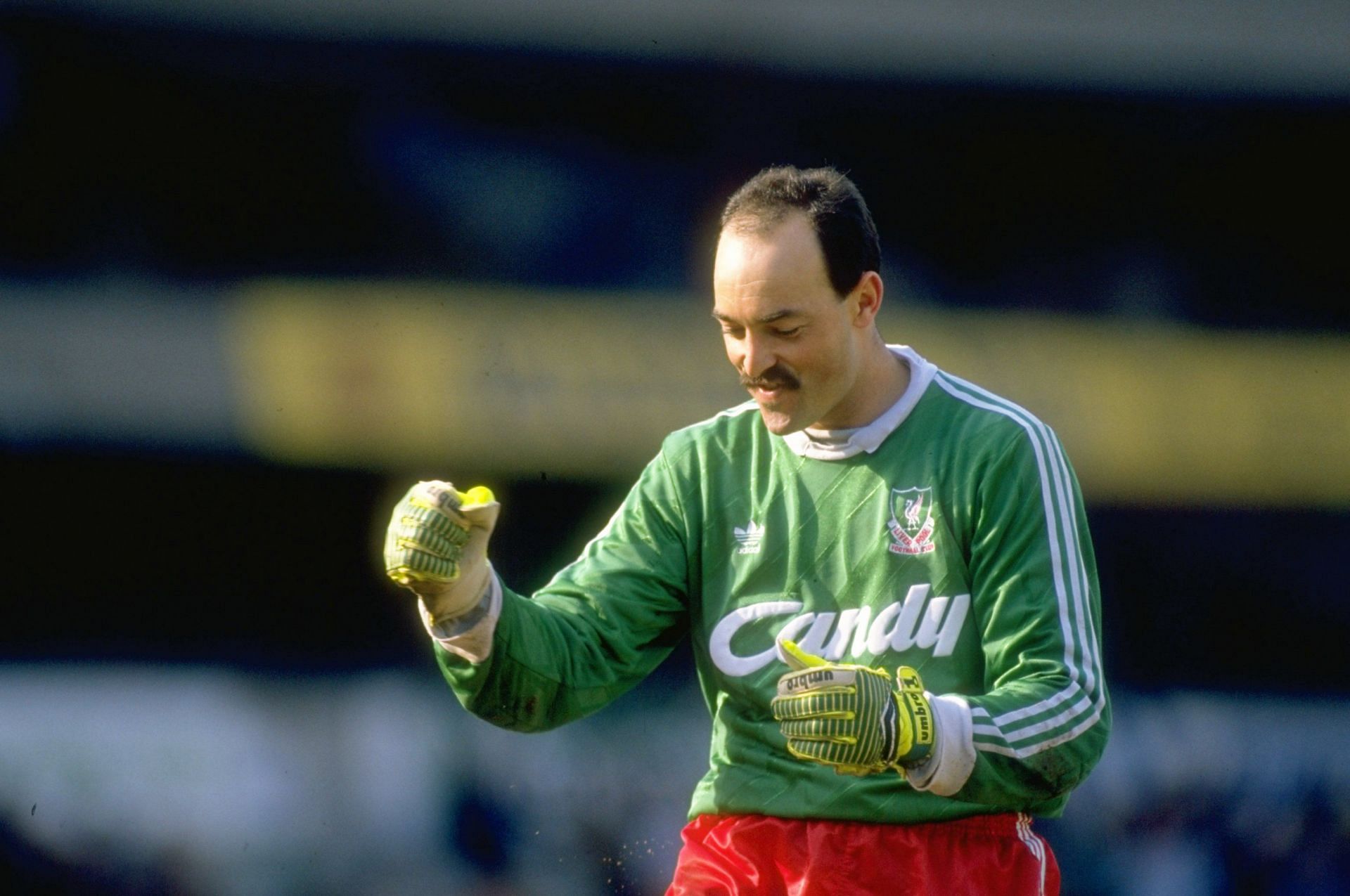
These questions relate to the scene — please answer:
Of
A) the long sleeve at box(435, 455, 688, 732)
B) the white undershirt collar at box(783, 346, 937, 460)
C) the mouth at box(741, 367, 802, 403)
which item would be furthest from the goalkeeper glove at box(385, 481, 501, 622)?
the white undershirt collar at box(783, 346, 937, 460)

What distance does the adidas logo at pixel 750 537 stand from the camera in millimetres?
3303

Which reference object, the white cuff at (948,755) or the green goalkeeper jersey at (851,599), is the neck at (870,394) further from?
the white cuff at (948,755)

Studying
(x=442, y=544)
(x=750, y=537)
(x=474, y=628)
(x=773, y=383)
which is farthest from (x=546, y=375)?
(x=442, y=544)

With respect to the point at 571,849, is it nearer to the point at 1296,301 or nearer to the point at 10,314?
the point at 10,314

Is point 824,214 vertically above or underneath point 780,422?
above

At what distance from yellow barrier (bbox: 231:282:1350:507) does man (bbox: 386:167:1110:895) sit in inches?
84.7

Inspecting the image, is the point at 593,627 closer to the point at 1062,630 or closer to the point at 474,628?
the point at 474,628

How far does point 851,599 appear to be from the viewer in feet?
10.5

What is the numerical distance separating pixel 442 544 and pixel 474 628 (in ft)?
0.74

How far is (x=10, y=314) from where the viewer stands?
5.42m

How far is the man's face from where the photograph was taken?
3.14 meters

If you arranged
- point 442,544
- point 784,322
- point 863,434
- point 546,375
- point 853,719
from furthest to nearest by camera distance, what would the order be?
point 546,375
point 863,434
point 784,322
point 442,544
point 853,719

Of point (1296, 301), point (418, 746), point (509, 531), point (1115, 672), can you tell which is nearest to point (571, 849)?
point (418, 746)

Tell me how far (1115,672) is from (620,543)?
2859 mm
